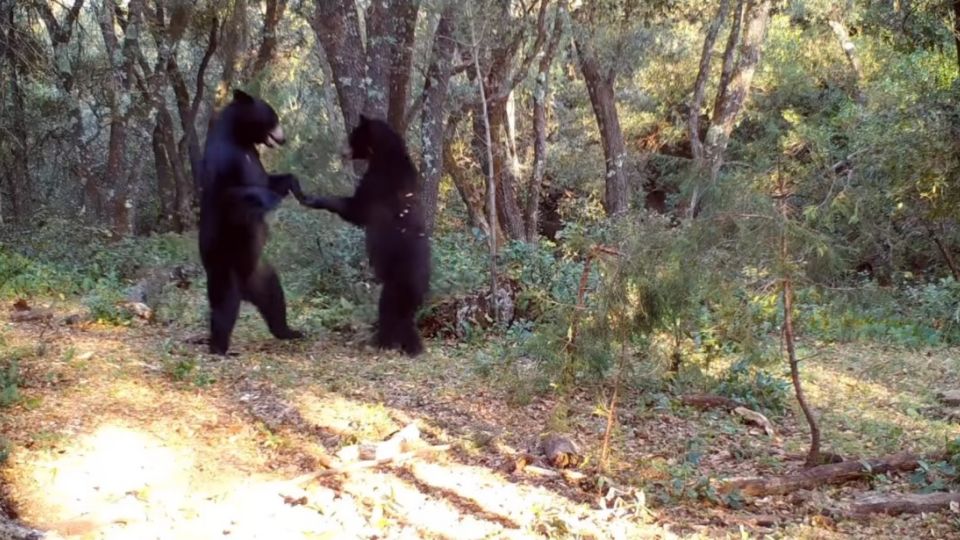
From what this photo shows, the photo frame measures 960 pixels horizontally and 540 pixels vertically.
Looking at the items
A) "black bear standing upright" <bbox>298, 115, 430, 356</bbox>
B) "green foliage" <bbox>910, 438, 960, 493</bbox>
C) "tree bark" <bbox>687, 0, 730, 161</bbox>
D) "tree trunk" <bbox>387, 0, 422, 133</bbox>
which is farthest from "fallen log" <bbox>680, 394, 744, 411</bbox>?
"tree bark" <bbox>687, 0, 730, 161</bbox>

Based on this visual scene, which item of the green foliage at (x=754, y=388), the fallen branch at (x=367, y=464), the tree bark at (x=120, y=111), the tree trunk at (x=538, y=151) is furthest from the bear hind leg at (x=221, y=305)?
the tree bark at (x=120, y=111)

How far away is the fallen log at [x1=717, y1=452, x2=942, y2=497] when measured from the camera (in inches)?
205

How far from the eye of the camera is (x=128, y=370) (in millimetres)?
6262

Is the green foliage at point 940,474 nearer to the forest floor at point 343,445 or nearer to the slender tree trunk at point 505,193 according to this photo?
the forest floor at point 343,445

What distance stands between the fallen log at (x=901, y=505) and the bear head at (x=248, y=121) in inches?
171

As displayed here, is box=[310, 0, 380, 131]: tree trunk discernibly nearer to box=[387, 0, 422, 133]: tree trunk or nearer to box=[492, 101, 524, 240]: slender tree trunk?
box=[387, 0, 422, 133]: tree trunk

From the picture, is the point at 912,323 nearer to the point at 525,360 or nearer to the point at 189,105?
the point at 525,360

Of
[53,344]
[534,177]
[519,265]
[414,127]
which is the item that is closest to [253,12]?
[414,127]

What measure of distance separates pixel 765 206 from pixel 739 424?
2396 mm

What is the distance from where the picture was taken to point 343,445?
5.45 metres

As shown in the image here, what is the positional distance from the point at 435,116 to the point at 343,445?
5.14 metres

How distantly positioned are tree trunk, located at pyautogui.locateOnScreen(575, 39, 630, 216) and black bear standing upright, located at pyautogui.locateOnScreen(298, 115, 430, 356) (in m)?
9.24

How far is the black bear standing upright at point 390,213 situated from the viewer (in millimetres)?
6543

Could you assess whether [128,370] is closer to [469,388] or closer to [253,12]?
[469,388]
